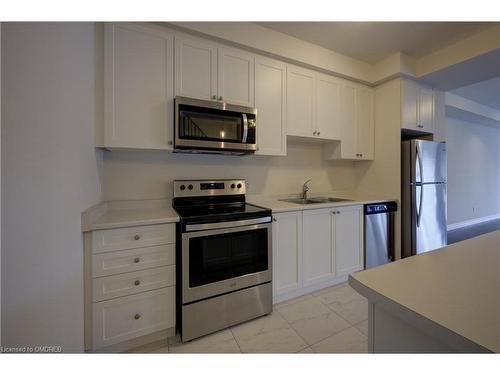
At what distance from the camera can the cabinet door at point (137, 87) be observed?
1.55 m

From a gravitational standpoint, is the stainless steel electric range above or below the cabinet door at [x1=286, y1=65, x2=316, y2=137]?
below

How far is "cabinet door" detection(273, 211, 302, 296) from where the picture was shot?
6.20ft

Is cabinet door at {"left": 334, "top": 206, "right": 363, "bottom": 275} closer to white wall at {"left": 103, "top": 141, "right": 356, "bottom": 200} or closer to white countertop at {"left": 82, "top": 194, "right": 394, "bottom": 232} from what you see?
white countertop at {"left": 82, "top": 194, "right": 394, "bottom": 232}

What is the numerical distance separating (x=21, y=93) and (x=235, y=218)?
1.28 meters

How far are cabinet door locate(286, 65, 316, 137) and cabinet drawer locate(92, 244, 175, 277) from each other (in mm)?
1623

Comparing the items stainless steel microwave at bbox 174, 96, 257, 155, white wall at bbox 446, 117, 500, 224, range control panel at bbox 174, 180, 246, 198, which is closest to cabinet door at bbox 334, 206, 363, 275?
range control panel at bbox 174, 180, 246, 198

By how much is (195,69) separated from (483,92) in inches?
187

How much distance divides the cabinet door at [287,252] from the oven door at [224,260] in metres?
0.14

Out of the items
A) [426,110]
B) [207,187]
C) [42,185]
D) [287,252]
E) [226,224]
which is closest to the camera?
[42,185]

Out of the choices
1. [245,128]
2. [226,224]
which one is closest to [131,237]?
[226,224]

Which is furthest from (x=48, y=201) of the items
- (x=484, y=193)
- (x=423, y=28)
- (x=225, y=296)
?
(x=484, y=193)

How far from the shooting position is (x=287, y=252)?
6.38ft

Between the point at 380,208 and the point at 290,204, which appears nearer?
the point at 290,204

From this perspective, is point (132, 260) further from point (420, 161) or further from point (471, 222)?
point (471, 222)
